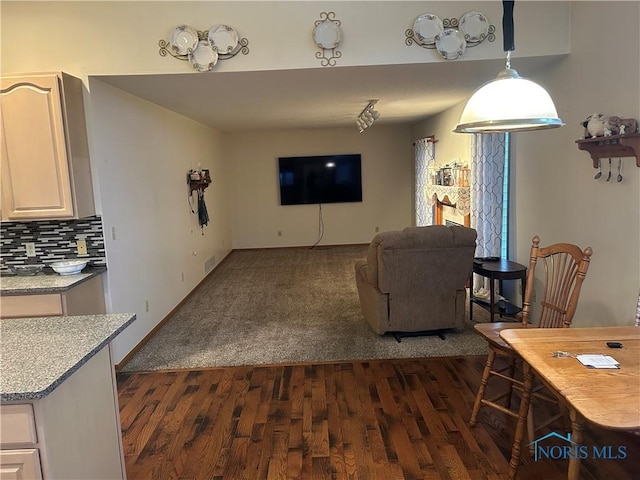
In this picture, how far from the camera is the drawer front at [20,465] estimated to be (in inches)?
58.4

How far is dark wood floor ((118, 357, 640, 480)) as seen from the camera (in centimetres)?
230

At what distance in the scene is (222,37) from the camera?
313 centimetres

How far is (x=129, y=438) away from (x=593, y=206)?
3.35 m

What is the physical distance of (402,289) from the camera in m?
3.86

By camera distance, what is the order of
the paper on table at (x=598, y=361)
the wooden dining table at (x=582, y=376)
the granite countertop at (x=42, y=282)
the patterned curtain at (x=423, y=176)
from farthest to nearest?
the patterned curtain at (x=423, y=176) → the granite countertop at (x=42, y=282) → the paper on table at (x=598, y=361) → the wooden dining table at (x=582, y=376)

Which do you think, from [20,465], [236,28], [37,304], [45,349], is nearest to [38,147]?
[37,304]

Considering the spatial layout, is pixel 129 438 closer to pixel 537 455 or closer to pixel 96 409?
pixel 96 409

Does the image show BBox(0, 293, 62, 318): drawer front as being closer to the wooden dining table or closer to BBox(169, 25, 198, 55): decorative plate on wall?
BBox(169, 25, 198, 55): decorative plate on wall

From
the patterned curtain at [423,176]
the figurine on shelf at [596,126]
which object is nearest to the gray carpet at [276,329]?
the patterned curtain at [423,176]

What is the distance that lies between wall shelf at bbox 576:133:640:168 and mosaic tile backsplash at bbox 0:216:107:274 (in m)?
3.45

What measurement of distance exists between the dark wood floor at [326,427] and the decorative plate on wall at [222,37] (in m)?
2.38

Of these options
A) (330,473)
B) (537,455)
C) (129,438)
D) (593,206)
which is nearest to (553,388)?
(537,455)

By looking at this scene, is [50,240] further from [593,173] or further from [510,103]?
[593,173]

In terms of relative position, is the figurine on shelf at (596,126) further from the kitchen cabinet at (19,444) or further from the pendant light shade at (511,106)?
the kitchen cabinet at (19,444)
